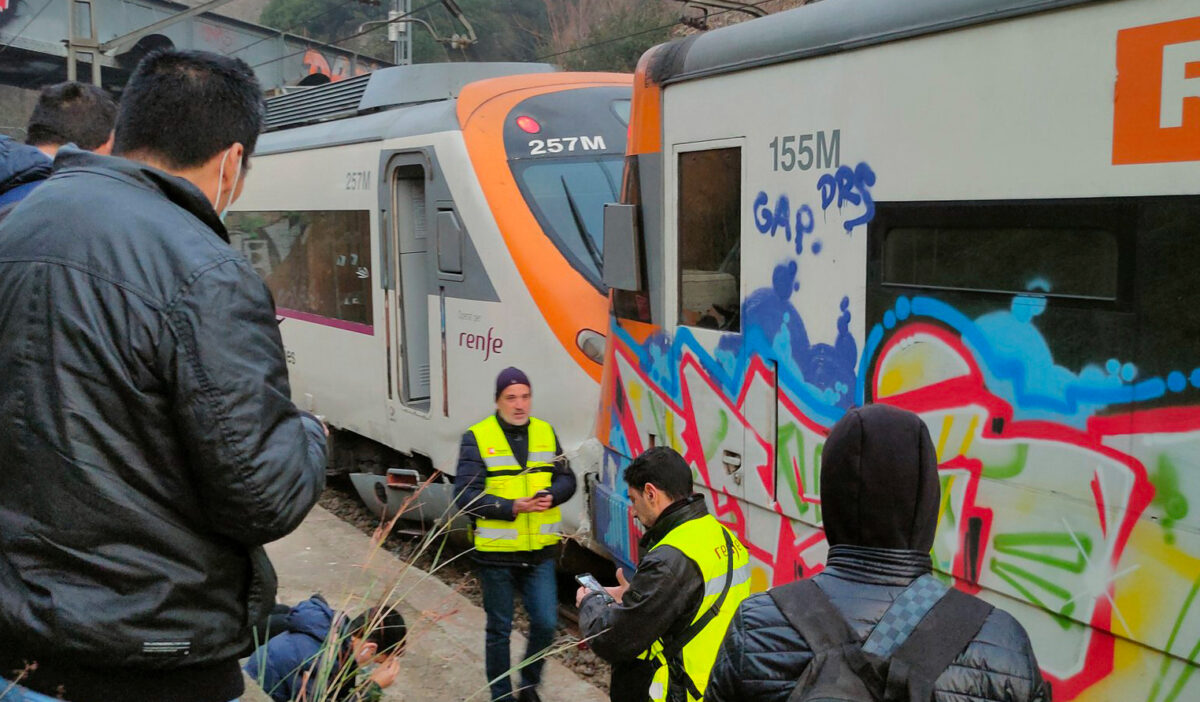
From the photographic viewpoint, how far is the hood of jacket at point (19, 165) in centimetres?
307

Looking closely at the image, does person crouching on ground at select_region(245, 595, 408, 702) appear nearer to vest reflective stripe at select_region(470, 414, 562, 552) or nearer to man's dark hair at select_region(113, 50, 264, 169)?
man's dark hair at select_region(113, 50, 264, 169)

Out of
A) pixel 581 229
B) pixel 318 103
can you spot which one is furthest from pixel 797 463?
pixel 318 103

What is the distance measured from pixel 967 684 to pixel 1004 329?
1.72 meters

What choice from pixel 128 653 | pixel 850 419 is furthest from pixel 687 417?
pixel 128 653

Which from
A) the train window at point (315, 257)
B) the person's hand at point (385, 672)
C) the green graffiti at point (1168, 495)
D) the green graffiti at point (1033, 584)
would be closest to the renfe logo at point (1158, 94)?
the green graffiti at point (1168, 495)

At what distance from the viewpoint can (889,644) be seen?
73.5 inches

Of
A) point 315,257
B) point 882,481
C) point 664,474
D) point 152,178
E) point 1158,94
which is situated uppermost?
point 1158,94

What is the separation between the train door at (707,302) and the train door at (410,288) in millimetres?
3455

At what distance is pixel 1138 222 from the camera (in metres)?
2.97

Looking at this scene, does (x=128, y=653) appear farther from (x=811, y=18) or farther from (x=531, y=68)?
(x=531, y=68)

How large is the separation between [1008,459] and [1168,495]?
504 millimetres

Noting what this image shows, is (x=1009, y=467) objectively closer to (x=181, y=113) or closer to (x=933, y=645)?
(x=933, y=645)

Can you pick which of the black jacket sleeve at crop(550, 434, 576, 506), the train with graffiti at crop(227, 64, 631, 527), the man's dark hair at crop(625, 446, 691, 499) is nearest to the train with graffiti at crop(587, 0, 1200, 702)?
the black jacket sleeve at crop(550, 434, 576, 506)

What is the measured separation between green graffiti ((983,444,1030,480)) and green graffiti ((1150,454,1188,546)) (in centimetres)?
41
